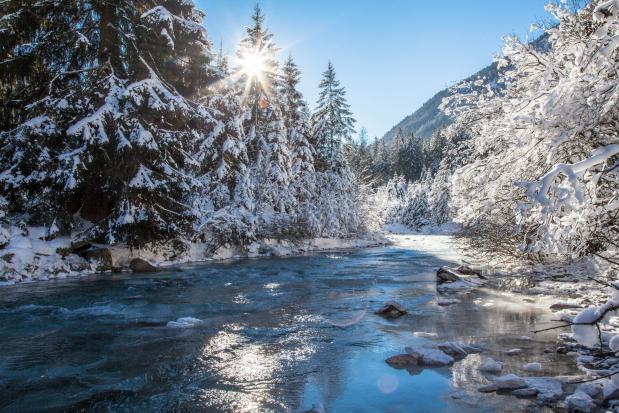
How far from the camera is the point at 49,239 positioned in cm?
1647

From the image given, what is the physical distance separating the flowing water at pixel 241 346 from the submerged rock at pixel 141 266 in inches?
111

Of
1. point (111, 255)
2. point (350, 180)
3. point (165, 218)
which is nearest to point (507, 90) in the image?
point (165, 218)

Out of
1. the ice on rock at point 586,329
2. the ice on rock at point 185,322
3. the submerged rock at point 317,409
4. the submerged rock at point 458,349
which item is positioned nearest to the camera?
the ice on rock at point 586,329

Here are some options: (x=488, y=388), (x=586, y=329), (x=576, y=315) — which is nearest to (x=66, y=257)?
(x=488, y=388)

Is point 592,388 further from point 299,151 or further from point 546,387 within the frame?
point 299,151

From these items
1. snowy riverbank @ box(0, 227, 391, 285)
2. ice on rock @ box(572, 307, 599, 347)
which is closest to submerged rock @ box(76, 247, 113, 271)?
snowy riverbank @ box(0, 227, 391, 285)

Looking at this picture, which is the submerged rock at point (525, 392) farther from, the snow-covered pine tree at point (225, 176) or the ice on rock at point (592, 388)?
the snow-covered pine tree at point (225, 176)

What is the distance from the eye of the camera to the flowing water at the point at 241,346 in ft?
18.3

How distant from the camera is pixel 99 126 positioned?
51.9 ft

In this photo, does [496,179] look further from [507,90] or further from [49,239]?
[49,239]

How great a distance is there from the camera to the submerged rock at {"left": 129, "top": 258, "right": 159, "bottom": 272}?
1755 centimetres

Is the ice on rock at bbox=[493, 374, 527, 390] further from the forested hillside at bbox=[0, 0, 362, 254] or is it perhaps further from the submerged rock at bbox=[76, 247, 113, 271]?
the submerged rock at bbox=[76, 247, 113, 271]

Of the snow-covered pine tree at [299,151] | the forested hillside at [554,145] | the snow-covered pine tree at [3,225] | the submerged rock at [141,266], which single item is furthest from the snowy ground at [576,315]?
the snow-covered pine tree at [299,151]

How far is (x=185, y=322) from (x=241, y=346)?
2182 mm
